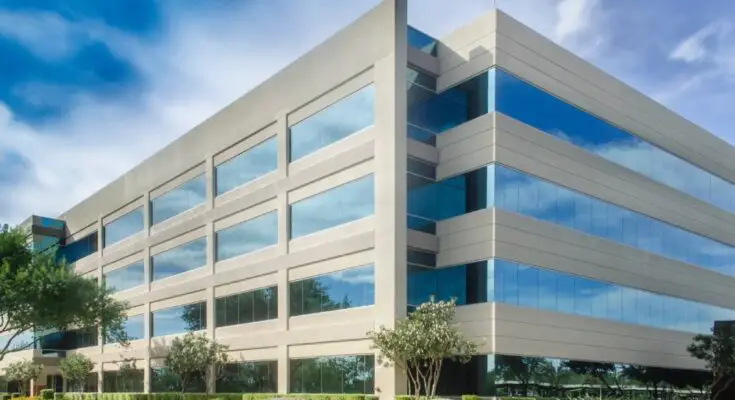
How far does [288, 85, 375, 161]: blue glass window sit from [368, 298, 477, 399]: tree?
27.4 feet

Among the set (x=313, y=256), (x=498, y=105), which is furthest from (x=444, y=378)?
(x=498, y=105)

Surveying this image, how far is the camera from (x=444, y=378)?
28.8 meters

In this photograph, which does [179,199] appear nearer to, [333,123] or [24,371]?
[333,123]

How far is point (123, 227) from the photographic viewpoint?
54.2 meters

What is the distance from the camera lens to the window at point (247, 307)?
36.3 m

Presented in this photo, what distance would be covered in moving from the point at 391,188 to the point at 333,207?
4458 millimetres

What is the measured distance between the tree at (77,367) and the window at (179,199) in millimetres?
12711

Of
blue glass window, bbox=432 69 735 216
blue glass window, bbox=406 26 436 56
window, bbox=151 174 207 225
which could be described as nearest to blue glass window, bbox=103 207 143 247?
window, bbox=151 174 207 225

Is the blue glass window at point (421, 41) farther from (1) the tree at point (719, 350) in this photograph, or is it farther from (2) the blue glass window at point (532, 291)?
(1) the tree at point (719, 350)

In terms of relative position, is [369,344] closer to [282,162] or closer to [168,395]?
[282,162]

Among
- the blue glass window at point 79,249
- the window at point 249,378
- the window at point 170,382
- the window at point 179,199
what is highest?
the window at point 179,199

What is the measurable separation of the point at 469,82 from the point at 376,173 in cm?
517

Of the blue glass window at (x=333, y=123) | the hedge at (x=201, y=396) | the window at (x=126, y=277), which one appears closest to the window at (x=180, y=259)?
the window at (x=126, y=277)

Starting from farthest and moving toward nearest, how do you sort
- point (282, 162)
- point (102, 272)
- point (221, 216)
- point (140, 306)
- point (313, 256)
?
point (102, 272) → point (140, 306) → point (221, 216) → point (282, 162) → point (313, 256)
